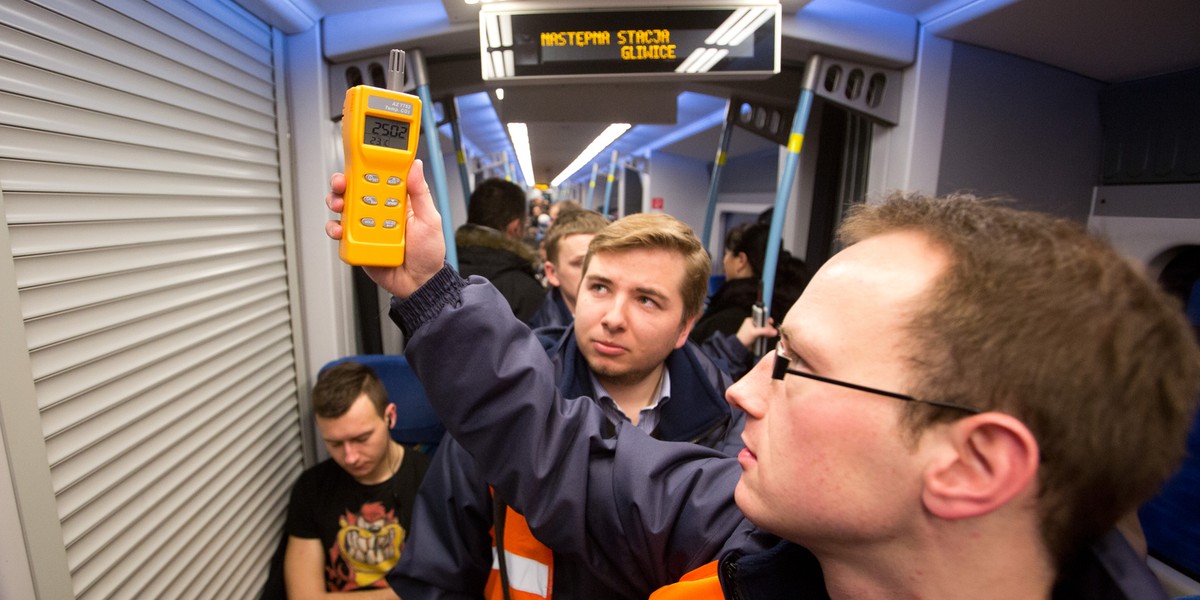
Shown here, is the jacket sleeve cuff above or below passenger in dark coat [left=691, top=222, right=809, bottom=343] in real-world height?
above

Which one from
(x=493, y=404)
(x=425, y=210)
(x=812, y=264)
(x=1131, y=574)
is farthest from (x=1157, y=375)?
(x=812, y=264)

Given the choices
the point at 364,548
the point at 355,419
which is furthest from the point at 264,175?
the point at 364,548

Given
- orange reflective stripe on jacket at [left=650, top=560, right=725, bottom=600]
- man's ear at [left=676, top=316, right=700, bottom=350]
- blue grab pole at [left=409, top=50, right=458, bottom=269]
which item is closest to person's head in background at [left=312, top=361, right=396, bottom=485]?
blue grab pole at [left=409, top=50, right=458, bottom=269]

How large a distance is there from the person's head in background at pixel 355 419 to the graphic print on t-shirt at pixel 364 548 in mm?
146

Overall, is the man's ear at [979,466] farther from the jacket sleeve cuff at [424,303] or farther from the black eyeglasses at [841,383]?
the jacket sleeve cuff at [424,303]

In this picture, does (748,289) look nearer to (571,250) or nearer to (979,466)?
(571,250)

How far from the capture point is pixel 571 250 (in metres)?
2.59

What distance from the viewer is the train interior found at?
1245mm

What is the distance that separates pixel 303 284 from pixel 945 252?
257 cm

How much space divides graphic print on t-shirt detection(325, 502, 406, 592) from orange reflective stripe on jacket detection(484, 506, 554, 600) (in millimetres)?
1211

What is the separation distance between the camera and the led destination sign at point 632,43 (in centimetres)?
206

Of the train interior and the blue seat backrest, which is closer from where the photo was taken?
the train interior

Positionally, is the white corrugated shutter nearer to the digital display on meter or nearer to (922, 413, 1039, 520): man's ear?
the digital display on meter

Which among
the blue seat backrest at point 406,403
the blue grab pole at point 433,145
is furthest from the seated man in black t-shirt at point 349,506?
the blue grab pole at point 433,145
